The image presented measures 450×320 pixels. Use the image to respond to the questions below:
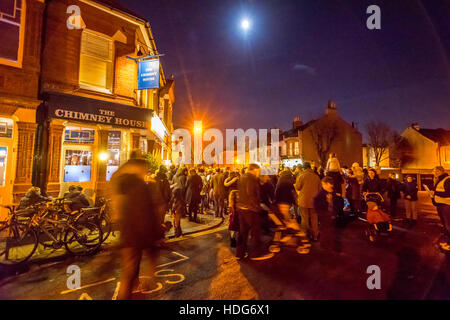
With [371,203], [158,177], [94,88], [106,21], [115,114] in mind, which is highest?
[106,21]

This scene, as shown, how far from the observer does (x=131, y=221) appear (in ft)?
10.2

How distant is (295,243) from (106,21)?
11.6 m

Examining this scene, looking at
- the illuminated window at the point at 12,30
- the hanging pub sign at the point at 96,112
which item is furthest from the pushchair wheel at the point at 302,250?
the illuminated window at the point at 12,30

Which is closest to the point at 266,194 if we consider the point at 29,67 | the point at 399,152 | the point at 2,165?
the point at 2,165

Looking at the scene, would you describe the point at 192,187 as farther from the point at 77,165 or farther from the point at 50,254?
the point at 77,165

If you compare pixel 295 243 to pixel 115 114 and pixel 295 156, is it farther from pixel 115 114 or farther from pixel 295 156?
pixel 295 156

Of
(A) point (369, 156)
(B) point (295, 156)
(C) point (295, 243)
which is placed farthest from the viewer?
(A) point (369, 156)

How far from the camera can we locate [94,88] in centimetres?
979

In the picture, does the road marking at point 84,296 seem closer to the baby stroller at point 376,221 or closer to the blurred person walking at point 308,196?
the blurred person walking at point 308,196

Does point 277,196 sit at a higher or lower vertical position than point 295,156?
lower

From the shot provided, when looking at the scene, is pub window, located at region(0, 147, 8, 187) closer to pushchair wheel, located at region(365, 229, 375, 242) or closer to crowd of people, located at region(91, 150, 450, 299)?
crowd of people, located at region(91, 150, 450, 299)

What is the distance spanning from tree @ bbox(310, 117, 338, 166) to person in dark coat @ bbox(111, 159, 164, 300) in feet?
111
